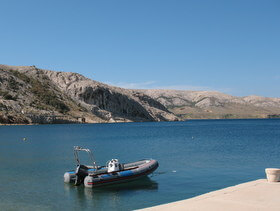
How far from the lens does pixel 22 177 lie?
2809 cm

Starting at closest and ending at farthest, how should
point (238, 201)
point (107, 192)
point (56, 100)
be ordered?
point (238, 201) < point (107, 192) < point (56, 100)

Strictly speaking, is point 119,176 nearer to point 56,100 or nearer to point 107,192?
point 107,192

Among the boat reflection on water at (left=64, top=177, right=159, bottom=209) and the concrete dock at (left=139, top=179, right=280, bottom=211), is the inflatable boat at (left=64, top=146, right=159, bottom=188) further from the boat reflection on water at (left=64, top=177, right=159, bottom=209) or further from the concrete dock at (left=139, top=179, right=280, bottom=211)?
the concrete dock at (left=139, top=179, right=280, bottom=211)

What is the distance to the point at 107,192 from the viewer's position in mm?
23109

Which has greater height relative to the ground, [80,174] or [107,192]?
[80,174]

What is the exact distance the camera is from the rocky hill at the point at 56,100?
433 ft

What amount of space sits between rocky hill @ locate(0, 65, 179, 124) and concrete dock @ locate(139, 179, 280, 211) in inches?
4608

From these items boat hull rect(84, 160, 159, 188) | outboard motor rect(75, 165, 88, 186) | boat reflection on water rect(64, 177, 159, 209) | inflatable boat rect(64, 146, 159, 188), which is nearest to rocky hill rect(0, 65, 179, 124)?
inflatable boat rect(64, 146, 159, 188)

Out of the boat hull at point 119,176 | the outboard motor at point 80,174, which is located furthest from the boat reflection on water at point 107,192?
the outboard motor at point 80,174

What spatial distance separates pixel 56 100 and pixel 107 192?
135076 mm

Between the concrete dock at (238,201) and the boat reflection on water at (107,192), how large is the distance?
637cm

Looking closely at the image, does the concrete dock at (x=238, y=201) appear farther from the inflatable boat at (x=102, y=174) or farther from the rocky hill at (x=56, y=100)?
the rocky hill at (x=56, y=100)

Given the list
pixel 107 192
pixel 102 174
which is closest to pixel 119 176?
pixel 102 174

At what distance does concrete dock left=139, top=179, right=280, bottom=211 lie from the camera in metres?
13.6
